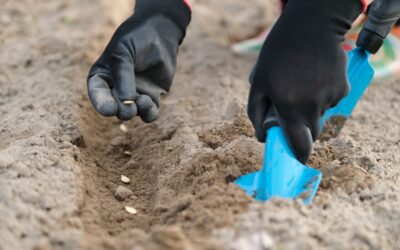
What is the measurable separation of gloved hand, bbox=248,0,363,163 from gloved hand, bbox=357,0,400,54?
21cm

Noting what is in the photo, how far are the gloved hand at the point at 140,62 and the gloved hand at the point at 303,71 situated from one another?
1.29ft

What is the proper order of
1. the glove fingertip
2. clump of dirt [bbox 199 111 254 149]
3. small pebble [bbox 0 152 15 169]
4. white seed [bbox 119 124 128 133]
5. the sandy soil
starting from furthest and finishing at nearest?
white seed [bbox 119 124 128 133]
clump of dirt [bbox 199 111 254 149]
small pebble [bbox 0 152 15 169]
the glove fingertip
the sandy soil

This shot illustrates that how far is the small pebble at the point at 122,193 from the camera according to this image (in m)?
1.83

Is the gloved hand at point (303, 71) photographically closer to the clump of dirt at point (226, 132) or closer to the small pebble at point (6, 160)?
the clump of dirt at point (226, 132)

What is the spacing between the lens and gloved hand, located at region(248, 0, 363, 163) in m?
1.61

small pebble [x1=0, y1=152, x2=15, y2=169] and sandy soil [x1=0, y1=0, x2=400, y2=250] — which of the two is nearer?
sandy soil [x1=0, y1=0, x2=400, y2=250]

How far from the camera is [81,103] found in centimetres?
232

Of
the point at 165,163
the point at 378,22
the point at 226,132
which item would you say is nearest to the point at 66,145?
the point at 165,163

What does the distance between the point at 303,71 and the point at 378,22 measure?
52cm

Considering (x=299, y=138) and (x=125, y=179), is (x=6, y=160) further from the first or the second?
(x=299, y=138)

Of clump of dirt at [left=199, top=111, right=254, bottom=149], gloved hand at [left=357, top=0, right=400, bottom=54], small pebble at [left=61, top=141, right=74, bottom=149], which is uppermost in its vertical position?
gloved hand at [left=357, top=0, right=400, bottom=54]

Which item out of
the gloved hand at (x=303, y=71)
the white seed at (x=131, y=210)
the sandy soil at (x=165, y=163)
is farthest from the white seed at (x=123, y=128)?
the gloved hand at (x=303, y=71)

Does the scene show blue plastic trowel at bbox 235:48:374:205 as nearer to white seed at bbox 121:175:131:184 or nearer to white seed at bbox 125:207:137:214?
white seed at bbox 125:207:137:214

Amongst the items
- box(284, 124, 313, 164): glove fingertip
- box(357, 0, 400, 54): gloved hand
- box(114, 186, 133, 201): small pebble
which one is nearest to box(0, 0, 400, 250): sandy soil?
box(114, 186, 133, 201): small pebble
